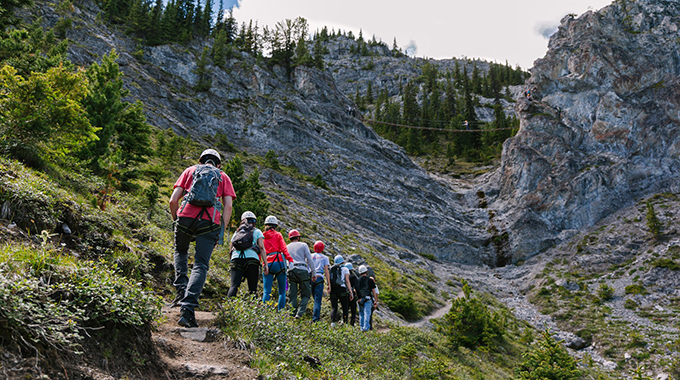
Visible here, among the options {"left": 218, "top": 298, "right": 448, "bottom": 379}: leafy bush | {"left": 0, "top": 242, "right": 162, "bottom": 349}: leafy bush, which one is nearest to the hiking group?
{"left": 218, "top": 298, "right": 448, "bottom": 379}: leafy bush

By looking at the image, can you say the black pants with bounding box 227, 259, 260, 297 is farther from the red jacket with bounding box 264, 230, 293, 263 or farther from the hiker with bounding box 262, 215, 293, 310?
the red jacket with bounding box 264, 230, 293, 263

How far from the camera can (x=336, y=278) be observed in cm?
1151

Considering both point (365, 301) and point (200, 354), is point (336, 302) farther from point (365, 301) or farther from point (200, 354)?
point (200, 354)

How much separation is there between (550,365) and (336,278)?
9.68m

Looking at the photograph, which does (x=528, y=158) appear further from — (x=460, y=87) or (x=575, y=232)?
(x=460, y=87)

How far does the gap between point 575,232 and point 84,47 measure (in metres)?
76.2

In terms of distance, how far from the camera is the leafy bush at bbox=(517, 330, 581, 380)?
13.7 metres

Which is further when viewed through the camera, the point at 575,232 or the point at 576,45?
the point at 576,45

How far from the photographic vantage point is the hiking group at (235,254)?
5836mm

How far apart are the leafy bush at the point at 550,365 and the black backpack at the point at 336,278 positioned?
8776 millimetres

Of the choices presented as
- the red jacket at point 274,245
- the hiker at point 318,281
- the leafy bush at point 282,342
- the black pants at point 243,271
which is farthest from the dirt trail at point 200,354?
the hiker at point 318,281

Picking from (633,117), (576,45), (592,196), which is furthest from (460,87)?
(592,196)

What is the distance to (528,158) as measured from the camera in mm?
59844

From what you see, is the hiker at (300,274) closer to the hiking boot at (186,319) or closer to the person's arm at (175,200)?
the person's arm at (175,200)
